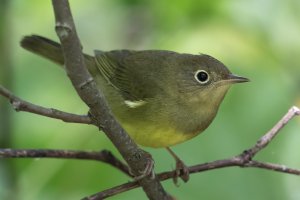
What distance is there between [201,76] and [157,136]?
0.60 m

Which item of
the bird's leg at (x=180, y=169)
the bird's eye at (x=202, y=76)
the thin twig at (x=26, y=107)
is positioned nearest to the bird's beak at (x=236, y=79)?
the bird's eye at (x=202, y=76)

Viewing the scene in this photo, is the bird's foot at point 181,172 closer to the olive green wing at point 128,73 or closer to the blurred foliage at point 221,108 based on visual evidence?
the blurred foliage at point 221,108

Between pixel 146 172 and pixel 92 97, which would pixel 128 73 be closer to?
pixel 146 172

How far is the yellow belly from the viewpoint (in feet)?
11.3

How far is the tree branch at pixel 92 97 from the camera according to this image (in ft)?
5.44

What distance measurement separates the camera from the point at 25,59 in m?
3.66

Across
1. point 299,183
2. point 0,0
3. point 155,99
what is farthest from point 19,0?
point 299,183

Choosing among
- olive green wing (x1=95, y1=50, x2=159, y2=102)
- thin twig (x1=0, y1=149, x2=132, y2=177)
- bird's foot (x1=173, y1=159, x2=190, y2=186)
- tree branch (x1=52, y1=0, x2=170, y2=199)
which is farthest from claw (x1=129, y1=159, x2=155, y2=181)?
olive green wing (x1=95, y1=50, x2=159, y2=102)

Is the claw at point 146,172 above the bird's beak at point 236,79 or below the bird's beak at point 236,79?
below

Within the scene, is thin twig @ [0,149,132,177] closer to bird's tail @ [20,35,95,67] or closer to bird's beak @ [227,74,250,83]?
bird's beak @ [227,74,250,83]

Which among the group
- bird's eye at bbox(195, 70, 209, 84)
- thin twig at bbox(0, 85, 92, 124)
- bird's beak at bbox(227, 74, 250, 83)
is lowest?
bird's eye at bbox(195, 70, 209, 84)

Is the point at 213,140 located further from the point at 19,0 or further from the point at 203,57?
the point at 19,0

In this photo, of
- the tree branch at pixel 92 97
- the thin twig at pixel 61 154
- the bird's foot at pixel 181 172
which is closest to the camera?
the tree branch at pixel 92 97

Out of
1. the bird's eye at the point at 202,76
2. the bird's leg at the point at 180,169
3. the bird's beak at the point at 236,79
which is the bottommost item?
the bird's leg at the point at 180,169
